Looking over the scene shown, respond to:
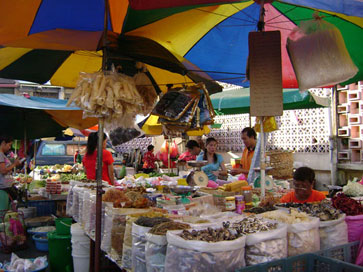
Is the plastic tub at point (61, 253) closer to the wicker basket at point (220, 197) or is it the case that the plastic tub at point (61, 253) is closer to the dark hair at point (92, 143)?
the dark hair at point (92, 143)

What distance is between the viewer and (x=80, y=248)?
4012 mm

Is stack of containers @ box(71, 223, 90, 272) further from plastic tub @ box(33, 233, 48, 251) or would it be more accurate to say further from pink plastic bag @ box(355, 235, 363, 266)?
pink plastic bag @ box(355, 235, 363, 266)

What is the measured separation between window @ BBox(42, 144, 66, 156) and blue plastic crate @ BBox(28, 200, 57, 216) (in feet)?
25.2

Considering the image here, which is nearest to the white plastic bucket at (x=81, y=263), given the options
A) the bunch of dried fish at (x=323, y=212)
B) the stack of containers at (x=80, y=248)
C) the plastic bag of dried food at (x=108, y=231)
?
the stack of containers at (x=80, y=248)

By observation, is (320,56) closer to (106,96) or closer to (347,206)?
(347,206)

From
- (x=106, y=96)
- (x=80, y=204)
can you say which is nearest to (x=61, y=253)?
(x=80, y=204)

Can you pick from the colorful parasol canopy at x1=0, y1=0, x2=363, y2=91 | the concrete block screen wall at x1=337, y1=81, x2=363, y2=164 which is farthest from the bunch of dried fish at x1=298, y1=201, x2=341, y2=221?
the concrete block screen wall at x1=337, y1=81, x2=363, y2=164

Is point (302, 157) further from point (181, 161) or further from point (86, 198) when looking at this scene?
point (86, 198)

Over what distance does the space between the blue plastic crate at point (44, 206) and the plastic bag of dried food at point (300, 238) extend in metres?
5.97

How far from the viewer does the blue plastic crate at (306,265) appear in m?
1.82

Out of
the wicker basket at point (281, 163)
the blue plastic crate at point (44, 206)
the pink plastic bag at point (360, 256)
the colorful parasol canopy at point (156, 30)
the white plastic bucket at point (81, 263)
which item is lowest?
the white plastic bucket at point (81, 263)

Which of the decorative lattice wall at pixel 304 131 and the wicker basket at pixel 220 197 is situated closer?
the wicker basket at pixel 220 197

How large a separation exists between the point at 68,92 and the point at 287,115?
729 inches

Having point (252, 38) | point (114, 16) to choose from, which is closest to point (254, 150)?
point (252, 38)
